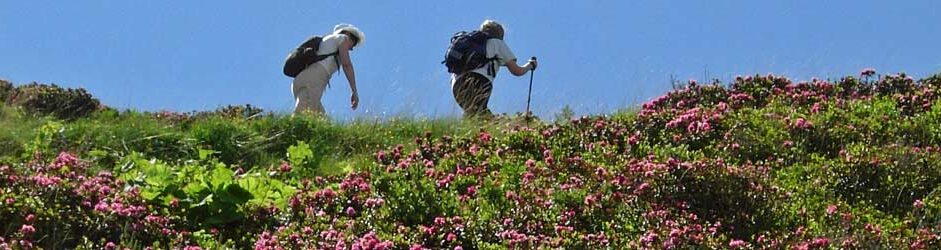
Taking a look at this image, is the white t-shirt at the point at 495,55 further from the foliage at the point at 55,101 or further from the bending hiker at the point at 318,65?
the foliage at the point at 55,101

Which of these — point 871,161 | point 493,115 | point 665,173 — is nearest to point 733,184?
point 665,173

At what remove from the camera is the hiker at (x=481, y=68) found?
15.2 metres

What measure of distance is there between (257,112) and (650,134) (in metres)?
5.60

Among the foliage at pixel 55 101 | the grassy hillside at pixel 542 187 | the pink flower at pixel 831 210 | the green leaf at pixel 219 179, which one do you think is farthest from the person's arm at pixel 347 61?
the pink flower at pixel 831 210

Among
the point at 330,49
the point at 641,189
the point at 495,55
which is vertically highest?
the point at 330,49

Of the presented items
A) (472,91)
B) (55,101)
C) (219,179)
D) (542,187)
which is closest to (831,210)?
(542,187)

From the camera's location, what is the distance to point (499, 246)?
7.34 meters

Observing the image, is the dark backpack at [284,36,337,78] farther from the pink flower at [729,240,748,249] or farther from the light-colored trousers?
the pink flower at [729,240,748,249]

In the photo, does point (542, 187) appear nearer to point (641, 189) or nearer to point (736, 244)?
point (641, 189)

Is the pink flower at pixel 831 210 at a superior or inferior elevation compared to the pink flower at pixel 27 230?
superior

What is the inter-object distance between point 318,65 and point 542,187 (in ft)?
25.6

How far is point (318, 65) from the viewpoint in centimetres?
1603

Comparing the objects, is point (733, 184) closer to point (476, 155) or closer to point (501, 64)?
point (476, 155)

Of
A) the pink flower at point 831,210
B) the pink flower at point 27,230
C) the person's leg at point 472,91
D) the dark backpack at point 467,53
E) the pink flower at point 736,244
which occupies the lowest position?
the pink flower at point 27,230
